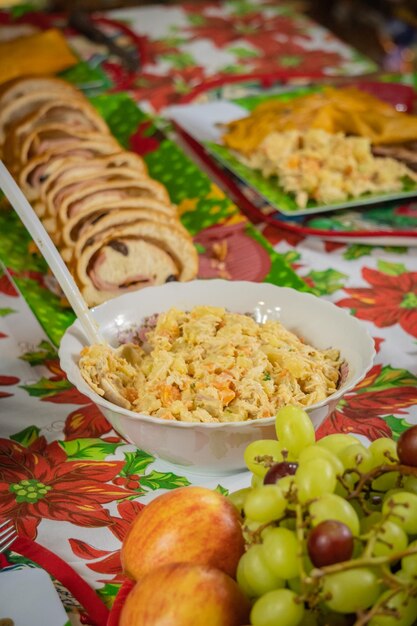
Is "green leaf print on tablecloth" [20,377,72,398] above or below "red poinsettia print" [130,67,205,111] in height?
above

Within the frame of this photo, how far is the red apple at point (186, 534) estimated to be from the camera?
0.91 meters

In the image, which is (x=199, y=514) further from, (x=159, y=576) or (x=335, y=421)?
(x=335, y=421)

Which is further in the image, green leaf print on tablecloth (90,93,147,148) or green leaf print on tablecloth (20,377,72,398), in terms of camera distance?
green leaf print on tablecloth (90,93,147,148)

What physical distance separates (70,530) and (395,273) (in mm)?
1088

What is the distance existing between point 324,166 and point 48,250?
104 centimetres

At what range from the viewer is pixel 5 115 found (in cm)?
251

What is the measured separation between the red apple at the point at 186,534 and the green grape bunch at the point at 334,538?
0.06m

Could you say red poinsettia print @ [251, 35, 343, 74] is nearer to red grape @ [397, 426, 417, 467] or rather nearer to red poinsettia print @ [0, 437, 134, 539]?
red poinsettia print @ [0, 437, 134, 539]

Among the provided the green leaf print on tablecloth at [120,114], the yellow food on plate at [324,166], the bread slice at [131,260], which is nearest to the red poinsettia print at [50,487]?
the bread slice at [131,260]

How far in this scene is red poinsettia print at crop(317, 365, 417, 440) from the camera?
1422 mm

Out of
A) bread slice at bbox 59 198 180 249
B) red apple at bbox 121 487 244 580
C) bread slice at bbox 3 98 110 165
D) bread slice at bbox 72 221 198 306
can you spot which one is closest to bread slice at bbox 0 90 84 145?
bread slice at bbox 3 98 110 165

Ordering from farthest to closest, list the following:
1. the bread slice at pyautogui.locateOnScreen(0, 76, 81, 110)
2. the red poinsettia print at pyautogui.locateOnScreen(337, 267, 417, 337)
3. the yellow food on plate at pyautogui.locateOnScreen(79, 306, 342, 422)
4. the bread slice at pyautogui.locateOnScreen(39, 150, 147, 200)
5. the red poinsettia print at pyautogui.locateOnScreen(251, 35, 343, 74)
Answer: the red poinsettia print at pyautogui.locateOnScreen(251, 35, 343, 74) → the bread slice at pyautogui.locateOnScreen(0, 76, 81, 110) → the bread slice at pyautogui.locateOnScreen(39, 150, 147, 200) → the red poinsettia print at pyautogui.locateOnScreen(337, 267, 417, 337) → the yellow food on plate at pyautogui.locateOnScreen(79, 306, 342, 422)

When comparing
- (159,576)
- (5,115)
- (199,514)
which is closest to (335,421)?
(199,514)

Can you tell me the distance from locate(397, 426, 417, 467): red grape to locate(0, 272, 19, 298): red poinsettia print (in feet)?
4.05
